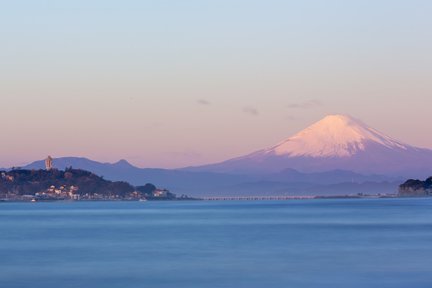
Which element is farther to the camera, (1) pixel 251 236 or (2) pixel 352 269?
(1) pixel 251 236

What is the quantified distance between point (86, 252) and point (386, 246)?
20003 millimetres

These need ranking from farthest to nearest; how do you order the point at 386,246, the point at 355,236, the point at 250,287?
the point at 355,236 → the point at 386,246 → the point at 250,287

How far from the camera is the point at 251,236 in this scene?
86.9 meters

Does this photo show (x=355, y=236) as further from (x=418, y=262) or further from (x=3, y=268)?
(x=3, y=268)

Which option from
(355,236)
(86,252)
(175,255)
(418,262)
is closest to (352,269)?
(418,262)

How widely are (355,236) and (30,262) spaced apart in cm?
3138

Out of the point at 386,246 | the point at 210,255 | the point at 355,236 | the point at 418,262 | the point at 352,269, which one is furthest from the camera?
the point at 355,236

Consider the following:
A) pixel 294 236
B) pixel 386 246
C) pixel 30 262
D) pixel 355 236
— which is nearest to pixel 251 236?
pixel 294 236

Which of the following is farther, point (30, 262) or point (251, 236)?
point (251, 236)

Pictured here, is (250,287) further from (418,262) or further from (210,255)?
(210,255)

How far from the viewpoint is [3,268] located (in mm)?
56562

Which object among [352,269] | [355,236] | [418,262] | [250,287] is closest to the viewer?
[250,287]

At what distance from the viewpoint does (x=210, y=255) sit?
216ft

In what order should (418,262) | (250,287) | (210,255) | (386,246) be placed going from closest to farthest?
(250,287) → (418,262) → (210,255) → (386,246)
